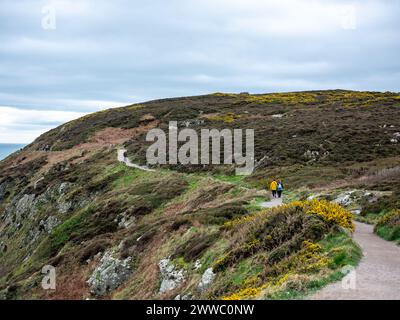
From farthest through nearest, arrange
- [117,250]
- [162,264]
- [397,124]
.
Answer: [397,124] < [117,250] < [162,264]

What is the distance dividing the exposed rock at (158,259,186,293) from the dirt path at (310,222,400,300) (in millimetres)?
8122

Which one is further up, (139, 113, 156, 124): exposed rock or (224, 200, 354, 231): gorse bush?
(139, 113, 156, 124): exposed rock

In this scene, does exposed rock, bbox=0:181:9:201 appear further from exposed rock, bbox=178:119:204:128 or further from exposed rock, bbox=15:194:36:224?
exposed rock, bbox=178:119:204:128

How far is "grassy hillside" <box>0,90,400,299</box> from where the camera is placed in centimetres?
1599

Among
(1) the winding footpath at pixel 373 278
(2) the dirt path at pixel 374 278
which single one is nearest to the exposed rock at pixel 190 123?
(1) the winding footpath at pixel 373 278

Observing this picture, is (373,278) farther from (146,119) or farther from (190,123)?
(146,119)

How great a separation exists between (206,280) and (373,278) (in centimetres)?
735

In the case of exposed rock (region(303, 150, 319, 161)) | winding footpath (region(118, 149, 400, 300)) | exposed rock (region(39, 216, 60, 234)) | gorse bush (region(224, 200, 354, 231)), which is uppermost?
gorse bush (region(224, 200, 354, 231))

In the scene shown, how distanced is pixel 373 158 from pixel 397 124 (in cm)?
1361

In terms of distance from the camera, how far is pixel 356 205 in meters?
24.6

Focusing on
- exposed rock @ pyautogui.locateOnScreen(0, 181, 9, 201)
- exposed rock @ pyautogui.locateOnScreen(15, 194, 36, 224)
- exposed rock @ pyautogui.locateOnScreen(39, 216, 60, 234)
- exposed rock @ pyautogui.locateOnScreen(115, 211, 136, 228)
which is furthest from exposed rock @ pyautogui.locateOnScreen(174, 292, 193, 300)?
exposed rock @ pyautogui.locateOnScreen(0, 181, 9, 201)

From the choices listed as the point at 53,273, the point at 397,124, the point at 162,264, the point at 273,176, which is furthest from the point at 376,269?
the point at 397,124

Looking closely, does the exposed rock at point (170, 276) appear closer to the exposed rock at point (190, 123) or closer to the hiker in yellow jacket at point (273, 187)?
the hiker in yellow jacket at point (273, 187)
